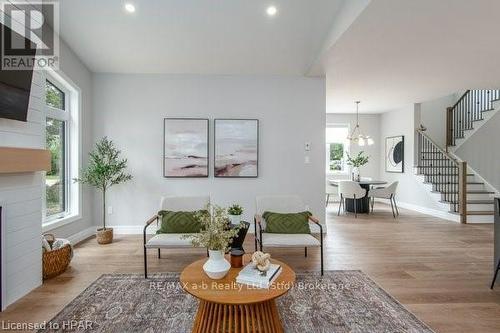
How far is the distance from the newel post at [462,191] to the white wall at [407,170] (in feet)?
2.31

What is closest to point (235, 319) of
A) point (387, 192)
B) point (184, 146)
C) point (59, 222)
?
point (59, 222)

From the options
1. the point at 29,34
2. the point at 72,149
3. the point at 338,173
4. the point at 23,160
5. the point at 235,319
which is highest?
the point at 29,34

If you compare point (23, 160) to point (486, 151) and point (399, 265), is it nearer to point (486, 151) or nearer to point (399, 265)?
point (399, 265)

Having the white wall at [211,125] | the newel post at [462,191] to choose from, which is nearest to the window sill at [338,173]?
the newel post at [462,191]

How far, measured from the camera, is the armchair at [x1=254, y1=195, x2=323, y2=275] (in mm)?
2941

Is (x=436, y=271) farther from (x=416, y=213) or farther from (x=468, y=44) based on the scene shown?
(x=416, y=213)

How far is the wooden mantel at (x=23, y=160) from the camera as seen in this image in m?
2.25

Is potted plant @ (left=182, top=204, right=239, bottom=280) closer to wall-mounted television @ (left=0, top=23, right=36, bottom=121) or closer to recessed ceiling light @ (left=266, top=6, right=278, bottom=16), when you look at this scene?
wall-mounted television @ (left=0, top=23, right=36, bottom=121)

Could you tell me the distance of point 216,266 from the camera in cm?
191

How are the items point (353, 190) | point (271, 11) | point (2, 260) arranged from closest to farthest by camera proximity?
point (2, 260) → point (271, 11) → point (353, 190)

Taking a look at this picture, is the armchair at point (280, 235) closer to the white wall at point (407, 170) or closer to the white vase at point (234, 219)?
the white vase at point (234, 219)

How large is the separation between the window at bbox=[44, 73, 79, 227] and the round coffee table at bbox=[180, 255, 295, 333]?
9.59 feet

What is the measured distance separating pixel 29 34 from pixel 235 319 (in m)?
3.32

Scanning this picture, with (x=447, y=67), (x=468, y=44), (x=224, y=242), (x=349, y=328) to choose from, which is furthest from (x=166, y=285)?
(x=447, y=67)
